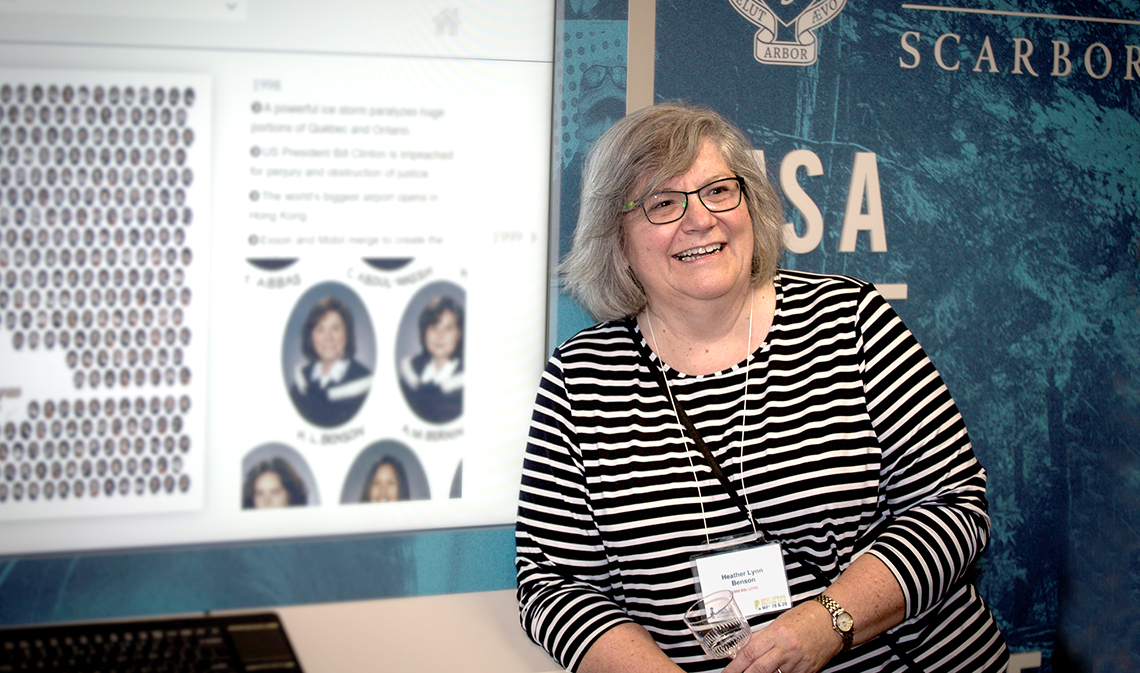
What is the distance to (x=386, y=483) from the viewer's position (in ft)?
5.10

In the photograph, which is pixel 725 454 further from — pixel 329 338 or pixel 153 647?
pixel 153 647

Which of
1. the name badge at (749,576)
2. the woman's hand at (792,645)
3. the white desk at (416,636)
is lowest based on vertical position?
the white desk at (416,636)

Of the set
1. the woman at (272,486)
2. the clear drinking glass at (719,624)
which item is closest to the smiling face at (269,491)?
the woman at (272,486)

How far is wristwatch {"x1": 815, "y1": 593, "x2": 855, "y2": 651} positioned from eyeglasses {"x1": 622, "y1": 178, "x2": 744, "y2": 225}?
2.32ft

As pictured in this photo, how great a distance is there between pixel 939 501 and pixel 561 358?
731 mm

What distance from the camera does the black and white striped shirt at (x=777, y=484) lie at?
141cm

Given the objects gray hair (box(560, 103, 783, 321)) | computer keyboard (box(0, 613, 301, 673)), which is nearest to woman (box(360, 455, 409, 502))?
computer keyboard (box(0, 613, 301, 673))

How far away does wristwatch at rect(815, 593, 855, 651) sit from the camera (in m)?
1.31

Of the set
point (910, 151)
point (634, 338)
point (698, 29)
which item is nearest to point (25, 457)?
point (634, 338)

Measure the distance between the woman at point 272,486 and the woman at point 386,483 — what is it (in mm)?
123

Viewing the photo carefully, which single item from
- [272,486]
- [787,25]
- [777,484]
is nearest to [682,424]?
[777,484]

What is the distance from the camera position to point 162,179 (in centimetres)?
139

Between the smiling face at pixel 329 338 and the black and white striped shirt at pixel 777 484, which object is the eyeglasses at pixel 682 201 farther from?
the smiling face at pixel 329 338

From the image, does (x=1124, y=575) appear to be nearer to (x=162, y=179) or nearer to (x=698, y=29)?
(x=698, y=29)
